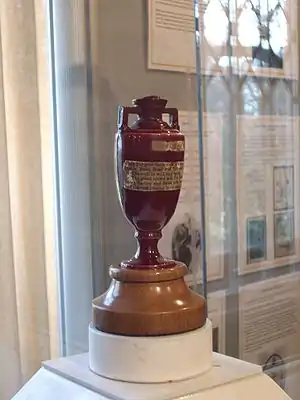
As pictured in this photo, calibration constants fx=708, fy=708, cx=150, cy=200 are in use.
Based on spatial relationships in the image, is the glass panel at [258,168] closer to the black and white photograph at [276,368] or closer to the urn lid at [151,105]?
the black and white photograph at [276,368]

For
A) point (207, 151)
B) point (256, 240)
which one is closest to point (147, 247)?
point (207, 151)

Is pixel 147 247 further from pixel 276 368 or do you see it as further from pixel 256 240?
pixel 276 368

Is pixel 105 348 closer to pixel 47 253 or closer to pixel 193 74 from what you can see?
pixel 47 253

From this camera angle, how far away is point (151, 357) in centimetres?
86

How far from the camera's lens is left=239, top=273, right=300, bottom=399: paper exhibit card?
4.90 ft

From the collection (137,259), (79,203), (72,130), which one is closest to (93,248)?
(79,203)

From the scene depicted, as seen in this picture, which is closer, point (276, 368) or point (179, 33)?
point (179, 33)

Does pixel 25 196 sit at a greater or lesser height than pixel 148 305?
greater

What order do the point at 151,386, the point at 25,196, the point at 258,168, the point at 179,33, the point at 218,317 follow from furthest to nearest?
the point at 258,168, the point at 218,317, the point at 179,33, the point at 25,196, the point at 151,386

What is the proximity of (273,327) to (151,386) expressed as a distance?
2.48 feet

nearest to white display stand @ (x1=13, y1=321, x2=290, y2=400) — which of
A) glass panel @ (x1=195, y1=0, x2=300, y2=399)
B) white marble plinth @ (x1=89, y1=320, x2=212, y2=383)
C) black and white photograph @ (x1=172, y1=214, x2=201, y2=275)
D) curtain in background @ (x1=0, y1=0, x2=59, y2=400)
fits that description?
white marble plinth @ (x1=89, y1=320, x2=212, y2=383)

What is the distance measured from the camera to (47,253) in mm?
1148

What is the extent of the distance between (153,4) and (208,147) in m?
0.30

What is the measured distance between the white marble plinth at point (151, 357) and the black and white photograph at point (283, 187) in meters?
0.74
